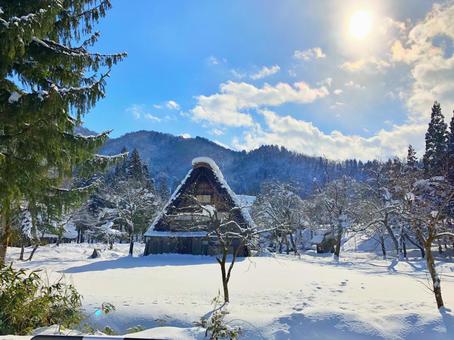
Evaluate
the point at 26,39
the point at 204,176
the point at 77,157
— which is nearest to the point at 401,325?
the point at 77,157

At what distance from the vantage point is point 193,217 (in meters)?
24.9

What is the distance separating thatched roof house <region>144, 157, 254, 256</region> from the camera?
84.3 ft

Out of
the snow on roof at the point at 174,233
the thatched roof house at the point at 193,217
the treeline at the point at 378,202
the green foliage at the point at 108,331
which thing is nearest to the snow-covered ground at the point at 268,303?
the green foliage at the point at 108,331

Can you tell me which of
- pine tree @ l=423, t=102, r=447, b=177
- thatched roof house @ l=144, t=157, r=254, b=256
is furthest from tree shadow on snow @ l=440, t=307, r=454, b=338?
pine tree @ l=423, t=102, r=447, b=177

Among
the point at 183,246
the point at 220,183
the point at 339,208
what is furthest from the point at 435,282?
the point at 339,208

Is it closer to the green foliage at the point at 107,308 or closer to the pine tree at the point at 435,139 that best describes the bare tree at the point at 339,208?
the pine tree at the point at 435,139

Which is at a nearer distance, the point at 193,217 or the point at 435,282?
the point at 435,282

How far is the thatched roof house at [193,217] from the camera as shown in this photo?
84.3 feet

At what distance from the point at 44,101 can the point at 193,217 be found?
755 inches

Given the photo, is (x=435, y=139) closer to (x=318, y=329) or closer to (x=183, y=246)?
(x=183, y=246)

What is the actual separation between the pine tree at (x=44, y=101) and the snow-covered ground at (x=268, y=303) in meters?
2.96

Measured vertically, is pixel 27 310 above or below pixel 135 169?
below

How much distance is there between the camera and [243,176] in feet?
547

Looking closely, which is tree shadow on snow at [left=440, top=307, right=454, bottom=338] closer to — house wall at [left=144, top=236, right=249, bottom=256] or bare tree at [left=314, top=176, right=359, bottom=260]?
house wall at [left=144, top=236, right=249, bottom=256]
